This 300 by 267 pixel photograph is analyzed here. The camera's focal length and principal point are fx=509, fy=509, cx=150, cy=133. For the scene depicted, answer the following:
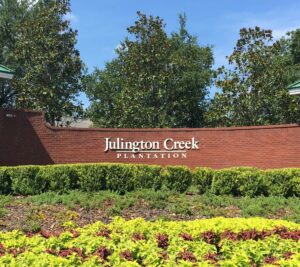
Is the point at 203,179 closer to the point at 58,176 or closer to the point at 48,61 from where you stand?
the point at 58,176

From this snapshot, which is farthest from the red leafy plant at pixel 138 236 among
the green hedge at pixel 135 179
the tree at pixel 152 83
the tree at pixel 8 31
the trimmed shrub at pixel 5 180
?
the tree at pixel 8 31

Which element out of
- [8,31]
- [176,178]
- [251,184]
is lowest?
[251,184]

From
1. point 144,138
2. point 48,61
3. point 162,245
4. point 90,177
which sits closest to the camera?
point 162,245

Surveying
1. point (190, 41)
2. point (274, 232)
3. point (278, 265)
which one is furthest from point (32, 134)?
point (190, 41)

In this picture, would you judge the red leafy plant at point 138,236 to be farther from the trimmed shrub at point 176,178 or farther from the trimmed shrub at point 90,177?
the trimmed shrub at point 176,178

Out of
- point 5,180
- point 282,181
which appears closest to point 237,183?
point 282,181

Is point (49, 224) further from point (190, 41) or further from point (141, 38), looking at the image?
point (190, 41)

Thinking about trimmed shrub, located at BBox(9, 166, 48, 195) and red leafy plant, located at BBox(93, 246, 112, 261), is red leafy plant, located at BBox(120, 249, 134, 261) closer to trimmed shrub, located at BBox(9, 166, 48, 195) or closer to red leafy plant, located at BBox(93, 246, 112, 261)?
red leafy plant, located at BBox(93, 246, 112, 261)

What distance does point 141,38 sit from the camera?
20641 millimetres

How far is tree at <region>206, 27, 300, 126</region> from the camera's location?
1939 cm

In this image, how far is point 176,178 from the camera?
40.3ft

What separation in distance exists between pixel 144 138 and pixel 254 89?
5603 millimetres

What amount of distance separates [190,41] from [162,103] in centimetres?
977

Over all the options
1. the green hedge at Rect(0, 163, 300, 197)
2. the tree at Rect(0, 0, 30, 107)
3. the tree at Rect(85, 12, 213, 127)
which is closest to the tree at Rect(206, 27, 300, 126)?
the tree at Rect(85, 12, 213, 127)
